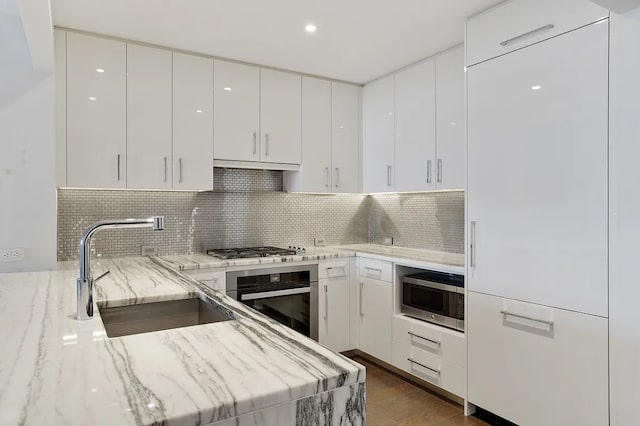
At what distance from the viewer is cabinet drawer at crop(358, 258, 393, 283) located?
3.21 metres

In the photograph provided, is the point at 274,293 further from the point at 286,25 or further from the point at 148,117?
the point at 286,25

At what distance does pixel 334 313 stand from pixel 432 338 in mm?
864

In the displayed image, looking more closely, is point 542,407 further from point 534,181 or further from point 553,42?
point 553,42

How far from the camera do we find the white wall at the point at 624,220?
5.94 feet

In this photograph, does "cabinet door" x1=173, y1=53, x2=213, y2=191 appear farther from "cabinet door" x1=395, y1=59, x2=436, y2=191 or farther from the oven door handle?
"cabinet door" x1=395, y1=59, x2=436, y2=191

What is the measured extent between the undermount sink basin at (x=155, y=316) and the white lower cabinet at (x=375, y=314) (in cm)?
177

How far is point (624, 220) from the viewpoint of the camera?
72.7 inches

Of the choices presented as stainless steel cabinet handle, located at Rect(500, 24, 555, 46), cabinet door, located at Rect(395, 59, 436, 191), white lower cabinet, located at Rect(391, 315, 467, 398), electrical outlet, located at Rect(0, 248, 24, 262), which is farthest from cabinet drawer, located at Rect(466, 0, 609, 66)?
electrical outlet, located at Rect(0, 248, 24, 262)

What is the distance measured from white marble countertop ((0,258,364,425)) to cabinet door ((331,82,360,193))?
252 cm

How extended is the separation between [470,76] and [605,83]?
2.53 feet

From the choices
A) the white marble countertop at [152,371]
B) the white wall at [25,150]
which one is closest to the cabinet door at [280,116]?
the white wall at [25,150]

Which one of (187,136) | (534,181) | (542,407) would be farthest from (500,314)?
(187,136)

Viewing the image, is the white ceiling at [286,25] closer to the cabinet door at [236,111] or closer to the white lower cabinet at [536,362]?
the cabinet door at [236,111]

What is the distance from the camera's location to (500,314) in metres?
2.38
